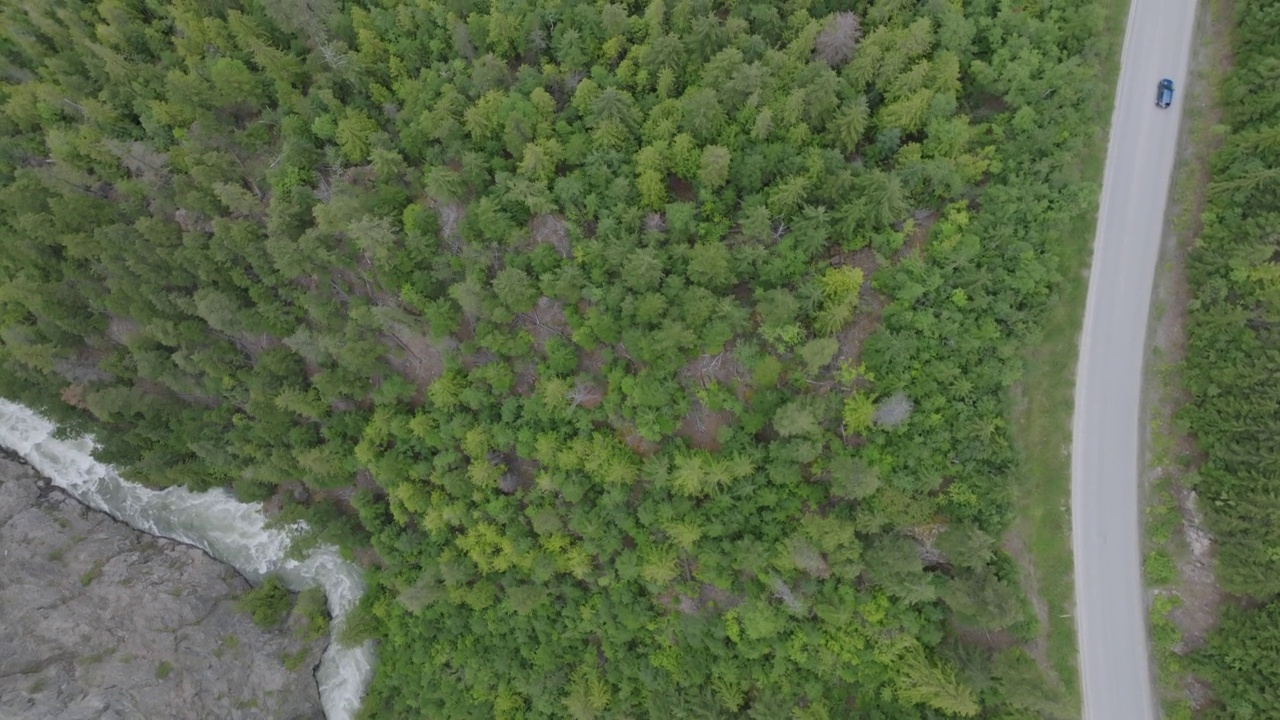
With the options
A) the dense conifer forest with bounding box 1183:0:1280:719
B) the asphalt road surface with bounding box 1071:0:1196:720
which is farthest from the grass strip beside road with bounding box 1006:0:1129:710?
the dense conifer forest with bounding box 1183:0:1280:719

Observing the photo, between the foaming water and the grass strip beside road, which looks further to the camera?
the foaming water

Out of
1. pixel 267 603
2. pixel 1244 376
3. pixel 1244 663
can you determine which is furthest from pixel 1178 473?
pixel 267 603

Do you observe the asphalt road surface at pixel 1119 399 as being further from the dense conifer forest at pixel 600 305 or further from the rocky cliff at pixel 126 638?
the rocky cliff at pixel 126 638

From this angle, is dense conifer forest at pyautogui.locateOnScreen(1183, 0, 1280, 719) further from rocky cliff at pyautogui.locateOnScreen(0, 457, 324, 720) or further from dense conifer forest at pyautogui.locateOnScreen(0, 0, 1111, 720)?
rocky cliff at pyautogui.locateOnScreen(0, 457, 324, 720)

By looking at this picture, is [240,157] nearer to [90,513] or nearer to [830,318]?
[90,513]

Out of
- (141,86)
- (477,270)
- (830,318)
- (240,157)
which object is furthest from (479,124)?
(141,86)

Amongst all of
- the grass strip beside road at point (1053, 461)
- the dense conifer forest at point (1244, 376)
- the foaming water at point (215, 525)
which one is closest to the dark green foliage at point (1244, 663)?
the dense conifer forest at point (1244, 376)
